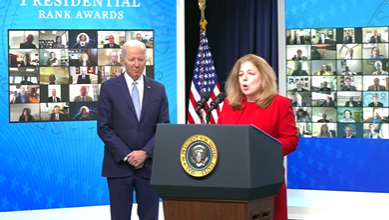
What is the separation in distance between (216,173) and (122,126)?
5.07 feet

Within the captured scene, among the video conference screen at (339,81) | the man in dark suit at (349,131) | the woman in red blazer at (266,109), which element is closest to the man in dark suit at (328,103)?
the video conference screen at (339,81)

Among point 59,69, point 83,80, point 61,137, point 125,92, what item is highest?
point 59,69

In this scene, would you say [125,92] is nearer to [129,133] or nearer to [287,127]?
[129,133]

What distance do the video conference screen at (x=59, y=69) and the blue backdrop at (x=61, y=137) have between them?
64 mm

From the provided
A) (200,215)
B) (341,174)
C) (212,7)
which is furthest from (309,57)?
(200,215)

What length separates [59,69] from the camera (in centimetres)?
559

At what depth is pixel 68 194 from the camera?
5.64m

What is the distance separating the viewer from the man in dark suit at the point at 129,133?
387cm

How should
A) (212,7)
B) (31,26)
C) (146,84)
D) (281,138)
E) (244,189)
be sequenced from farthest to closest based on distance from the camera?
(212,7) → (31,26) → (146,84) → (281,138) → (244,189)

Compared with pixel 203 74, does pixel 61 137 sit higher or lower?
lower

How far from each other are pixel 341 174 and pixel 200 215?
337cm

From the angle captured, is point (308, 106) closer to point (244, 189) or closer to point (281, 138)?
point (281, 138)

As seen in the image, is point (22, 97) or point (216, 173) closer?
point (216, 173)

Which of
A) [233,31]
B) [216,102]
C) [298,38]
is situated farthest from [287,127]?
[233,31]
